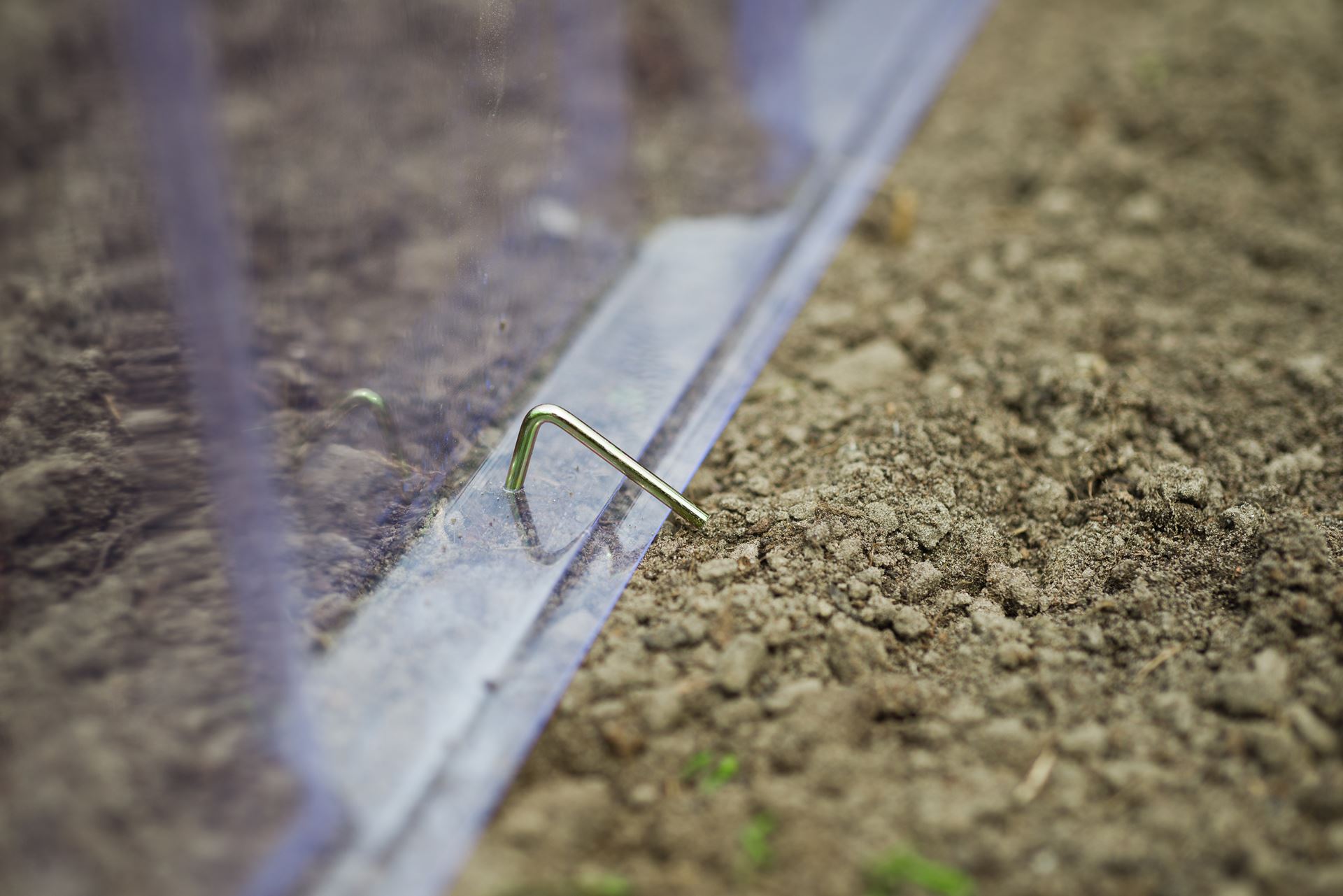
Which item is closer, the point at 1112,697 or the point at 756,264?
the point at 1112,697

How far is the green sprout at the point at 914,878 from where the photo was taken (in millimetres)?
1116

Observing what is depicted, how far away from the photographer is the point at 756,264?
7.34ft

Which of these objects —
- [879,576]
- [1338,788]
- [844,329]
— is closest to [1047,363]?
[844,329]

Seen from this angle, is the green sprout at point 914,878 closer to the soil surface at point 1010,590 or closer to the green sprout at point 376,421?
the soil surface at point 1010,590

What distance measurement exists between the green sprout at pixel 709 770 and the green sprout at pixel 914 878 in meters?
0.21

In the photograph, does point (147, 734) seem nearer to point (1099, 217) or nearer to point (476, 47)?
point (476, 47)

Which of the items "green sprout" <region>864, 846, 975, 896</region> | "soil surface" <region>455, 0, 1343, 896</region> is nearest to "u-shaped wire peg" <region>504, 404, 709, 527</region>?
"soil surface" <region>455, 0, 1343, 896</region>

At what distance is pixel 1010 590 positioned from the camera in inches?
59.9

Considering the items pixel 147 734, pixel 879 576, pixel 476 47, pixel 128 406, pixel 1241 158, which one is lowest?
pixel 147 734

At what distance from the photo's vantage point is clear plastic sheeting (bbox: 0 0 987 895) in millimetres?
1214

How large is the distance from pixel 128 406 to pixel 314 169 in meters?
0.56

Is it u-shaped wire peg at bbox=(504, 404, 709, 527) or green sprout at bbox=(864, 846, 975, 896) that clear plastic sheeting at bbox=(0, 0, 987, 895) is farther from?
green sprout at bbox=(864, 846, 975, 896)

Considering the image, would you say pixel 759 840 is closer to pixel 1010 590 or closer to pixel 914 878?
pixel 914 878

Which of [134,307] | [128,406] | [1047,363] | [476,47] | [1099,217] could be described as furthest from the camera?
[1099,217]
